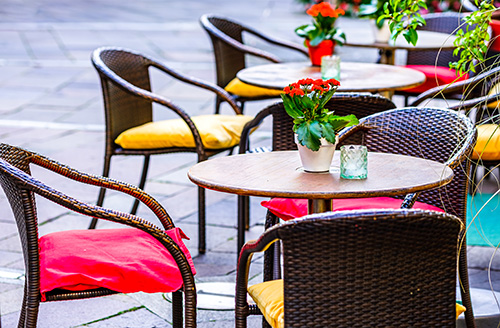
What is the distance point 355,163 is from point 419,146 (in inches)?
20.5

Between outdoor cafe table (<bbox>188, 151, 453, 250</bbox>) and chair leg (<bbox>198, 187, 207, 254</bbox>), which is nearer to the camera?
outdoor cafe table (<bbox>188, 151, 453, 250</bbox>)

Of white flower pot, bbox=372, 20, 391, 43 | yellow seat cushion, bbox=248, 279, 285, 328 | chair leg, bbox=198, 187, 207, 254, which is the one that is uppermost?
white flower pot, bbox=372, 20, 391, 43

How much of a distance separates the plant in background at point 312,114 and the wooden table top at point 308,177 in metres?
0.11

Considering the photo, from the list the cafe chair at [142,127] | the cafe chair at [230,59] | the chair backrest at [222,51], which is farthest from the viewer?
the chair backrest at [222,51]

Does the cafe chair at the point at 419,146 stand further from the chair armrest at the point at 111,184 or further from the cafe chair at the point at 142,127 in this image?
the cafe chair at the point at 142,127

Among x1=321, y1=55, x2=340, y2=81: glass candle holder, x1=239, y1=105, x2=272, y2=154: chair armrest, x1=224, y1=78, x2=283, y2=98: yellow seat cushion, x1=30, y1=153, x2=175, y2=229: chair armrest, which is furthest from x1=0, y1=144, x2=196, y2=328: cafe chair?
x1=224, y1=78, x2=283, y2=98: yellow seat cushion

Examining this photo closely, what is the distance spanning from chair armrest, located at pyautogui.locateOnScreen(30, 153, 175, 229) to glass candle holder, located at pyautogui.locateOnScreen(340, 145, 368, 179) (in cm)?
57

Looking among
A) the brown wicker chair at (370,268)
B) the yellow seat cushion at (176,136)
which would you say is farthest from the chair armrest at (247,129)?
the brown wicker chair at (370,268)

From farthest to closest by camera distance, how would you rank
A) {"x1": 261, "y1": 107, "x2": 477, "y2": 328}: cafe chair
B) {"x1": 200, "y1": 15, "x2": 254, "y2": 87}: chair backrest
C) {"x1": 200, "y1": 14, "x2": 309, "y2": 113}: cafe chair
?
{"x1": 200, "y1": 15, "x2": 254, "y2": 87}: chair backrest < {"x1": 200, "y1": 14, "x2": 309, "y2": 113}: cafe chair < {"x1": 261, "y1": 107, "x2": 477, "y2": 328}: cafe chair

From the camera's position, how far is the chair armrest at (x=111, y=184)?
7.42ft

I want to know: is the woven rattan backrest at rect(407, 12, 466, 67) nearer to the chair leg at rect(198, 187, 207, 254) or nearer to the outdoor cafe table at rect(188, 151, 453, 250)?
the chair leg at rect(198, 187, 207, 254)

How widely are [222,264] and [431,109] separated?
1.17 m

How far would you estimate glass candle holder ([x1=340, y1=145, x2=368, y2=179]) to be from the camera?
6.63 feet

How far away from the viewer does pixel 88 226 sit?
11.8 feet
